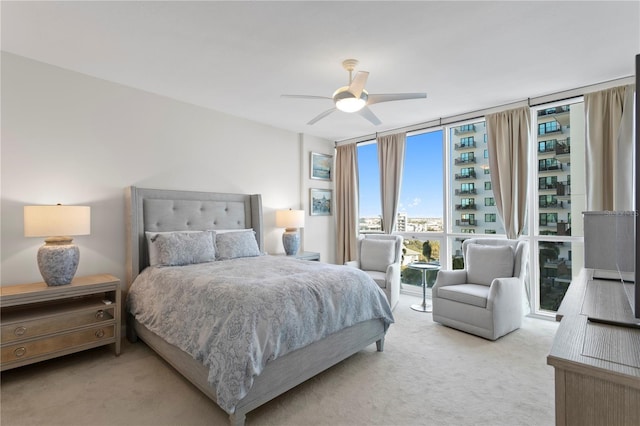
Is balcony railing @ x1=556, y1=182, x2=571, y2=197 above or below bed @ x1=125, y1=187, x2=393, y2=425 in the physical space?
above

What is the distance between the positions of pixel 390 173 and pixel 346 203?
3.45ft

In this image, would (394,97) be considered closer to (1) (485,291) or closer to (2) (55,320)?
(1) (485,291)

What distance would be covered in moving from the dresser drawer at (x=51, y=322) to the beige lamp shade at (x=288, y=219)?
2502 millimetres

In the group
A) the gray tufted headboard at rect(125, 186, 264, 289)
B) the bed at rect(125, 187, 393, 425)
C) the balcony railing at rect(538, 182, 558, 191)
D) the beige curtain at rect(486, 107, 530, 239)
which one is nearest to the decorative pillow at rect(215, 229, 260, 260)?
the bed at rect(125, 187, 393, 425)

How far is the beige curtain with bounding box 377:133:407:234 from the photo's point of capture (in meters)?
5.39

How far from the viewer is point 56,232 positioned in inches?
108

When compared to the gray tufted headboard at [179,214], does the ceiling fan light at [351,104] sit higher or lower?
higher

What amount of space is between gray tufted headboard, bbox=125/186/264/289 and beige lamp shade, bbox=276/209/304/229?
1.10ft

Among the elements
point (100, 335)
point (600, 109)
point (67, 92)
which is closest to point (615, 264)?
point (600, 109)

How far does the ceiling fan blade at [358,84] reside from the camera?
2647 mm

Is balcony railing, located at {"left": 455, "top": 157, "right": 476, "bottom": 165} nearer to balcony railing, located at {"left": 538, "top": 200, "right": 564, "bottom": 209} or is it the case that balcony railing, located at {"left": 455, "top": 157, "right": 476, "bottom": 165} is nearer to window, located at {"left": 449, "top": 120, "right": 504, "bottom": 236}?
window, located at {"left": 449, "top": 120, "right": 504, "bottom": 236}

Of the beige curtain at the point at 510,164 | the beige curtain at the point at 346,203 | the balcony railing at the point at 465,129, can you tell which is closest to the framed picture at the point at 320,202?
the beige curtain at the point at 346,203

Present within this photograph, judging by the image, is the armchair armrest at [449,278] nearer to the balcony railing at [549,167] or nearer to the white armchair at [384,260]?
the white armchair at [384,260]

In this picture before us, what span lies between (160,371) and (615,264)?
353cm
